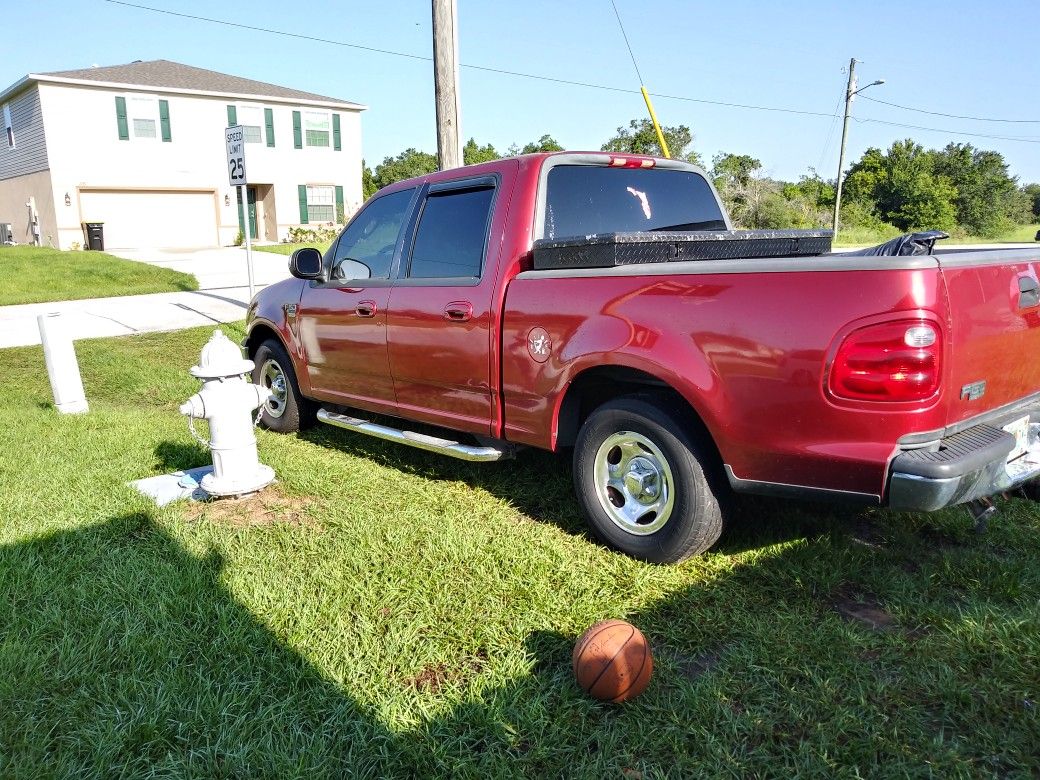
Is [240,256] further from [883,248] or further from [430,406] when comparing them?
[883,248]

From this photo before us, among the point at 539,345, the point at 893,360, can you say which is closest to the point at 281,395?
the point at 539,345

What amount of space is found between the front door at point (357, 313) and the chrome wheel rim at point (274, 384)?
0.57 m

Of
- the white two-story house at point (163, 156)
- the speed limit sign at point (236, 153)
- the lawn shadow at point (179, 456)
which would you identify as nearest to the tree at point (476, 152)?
the white two-story house at point (163, 156)

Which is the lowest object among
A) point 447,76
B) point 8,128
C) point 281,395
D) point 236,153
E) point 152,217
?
point 281,395

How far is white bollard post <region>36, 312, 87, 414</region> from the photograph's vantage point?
6438 mm

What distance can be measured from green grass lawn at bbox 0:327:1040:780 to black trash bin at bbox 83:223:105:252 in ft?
87.7

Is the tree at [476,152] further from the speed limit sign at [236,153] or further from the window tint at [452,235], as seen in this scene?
the window tint at [452,235]

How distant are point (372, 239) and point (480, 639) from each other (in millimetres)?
3039

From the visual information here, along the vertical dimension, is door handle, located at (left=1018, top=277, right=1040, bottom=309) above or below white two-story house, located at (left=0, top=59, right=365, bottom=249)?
below

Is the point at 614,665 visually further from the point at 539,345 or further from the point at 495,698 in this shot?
the point at 539,345

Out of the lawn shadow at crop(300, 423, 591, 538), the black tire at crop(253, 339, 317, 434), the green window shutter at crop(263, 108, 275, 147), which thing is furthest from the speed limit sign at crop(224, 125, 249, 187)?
the green window shutter at crop(263, 108, 275, 147)

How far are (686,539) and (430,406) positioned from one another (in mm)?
1822

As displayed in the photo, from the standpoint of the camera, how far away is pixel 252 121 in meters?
31.5

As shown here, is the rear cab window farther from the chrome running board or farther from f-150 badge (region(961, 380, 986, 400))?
f-150 badge (region(961, 380, 986, 400))
